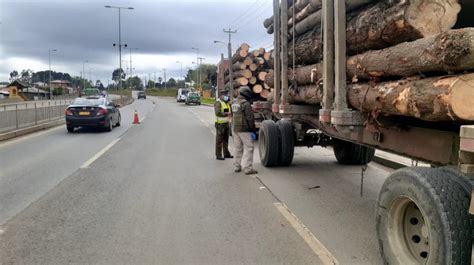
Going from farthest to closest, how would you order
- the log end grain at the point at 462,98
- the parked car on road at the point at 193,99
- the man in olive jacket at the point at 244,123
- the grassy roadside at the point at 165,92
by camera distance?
the grassy roadside at the point at 165,92 < the parked car on road at the point at 193,99 < the man in olive jacket at the point at 244,123 < the log end grain at the point at 462,98

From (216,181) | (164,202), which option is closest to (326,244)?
(164,202)

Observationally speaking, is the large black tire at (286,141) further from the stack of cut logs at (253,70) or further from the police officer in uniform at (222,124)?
the stack of cut logs at (253,70)

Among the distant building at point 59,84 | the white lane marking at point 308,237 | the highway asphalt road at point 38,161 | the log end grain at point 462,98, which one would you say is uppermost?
the distant building at point 59,84

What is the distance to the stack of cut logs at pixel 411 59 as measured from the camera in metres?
3.63

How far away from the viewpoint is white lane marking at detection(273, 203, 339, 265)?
453cm

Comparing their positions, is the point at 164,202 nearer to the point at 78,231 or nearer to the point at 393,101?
the point at 78,231

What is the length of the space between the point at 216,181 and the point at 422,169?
5138mm

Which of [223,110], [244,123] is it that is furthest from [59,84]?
[244,123]

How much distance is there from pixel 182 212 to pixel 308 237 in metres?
1.88

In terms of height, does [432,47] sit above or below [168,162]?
above

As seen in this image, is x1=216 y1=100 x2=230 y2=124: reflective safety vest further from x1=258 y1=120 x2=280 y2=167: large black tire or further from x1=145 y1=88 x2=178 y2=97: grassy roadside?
x1=145 y1=88 x2=178 y2=97: grassy roadside

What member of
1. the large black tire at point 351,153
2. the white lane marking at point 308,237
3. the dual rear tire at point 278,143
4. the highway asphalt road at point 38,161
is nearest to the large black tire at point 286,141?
the dual rear tire at point 278,143

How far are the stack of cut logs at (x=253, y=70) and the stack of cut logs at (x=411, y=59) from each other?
356 inches

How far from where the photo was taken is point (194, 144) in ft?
48.2
